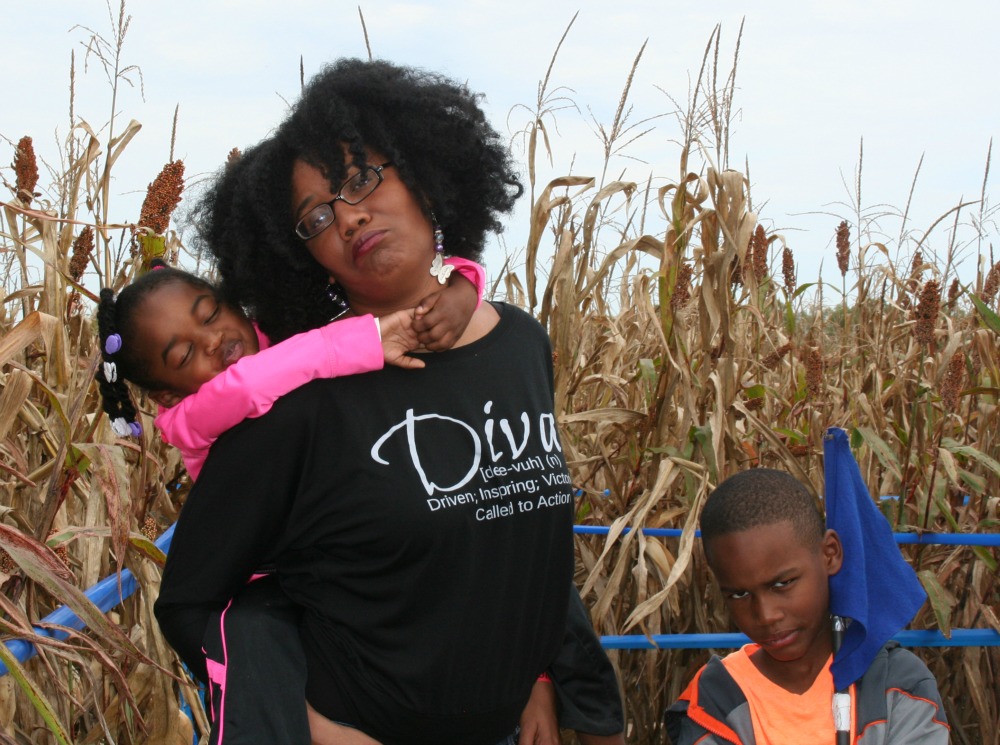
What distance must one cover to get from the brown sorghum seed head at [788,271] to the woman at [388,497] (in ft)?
6.47

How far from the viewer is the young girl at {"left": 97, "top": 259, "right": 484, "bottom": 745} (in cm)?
142

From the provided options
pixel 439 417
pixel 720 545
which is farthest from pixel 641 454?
pixel 439 417

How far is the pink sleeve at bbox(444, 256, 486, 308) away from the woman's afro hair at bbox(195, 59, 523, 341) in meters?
0.09

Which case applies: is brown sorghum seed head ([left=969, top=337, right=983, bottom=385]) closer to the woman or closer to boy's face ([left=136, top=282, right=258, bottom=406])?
the woman

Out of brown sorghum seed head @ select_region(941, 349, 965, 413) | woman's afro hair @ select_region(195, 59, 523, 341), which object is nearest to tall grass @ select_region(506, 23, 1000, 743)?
brown sorghum seed head @ select_region(941, 349, 965, 413)

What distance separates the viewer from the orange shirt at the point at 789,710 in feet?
6.08

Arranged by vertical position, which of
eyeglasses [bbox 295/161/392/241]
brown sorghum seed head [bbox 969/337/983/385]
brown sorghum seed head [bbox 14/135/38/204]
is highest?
brown sorghum seed head [bbox 14/135/38/204]

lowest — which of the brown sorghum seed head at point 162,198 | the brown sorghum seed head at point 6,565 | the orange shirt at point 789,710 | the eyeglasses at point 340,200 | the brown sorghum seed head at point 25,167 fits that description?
the orange shirt at point 789,710

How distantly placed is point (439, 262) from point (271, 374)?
1.28 feet

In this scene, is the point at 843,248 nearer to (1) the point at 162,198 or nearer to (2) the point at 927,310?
(2) the point at 927,310

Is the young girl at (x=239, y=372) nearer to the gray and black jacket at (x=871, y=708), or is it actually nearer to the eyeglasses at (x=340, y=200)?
the eyeglasses at (x=340, y=200)

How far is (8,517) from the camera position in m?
1.84

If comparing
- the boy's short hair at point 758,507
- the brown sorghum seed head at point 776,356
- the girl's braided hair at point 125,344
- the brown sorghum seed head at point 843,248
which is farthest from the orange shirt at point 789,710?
the brown sorghum seed head at point 843,248

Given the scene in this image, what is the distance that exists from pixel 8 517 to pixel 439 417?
893 millimetres
